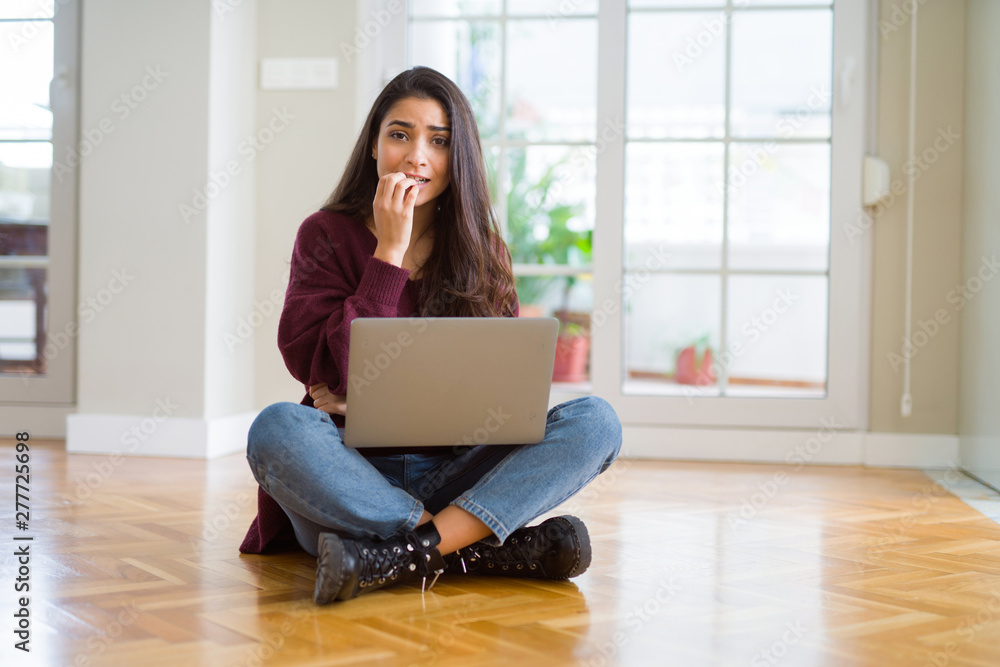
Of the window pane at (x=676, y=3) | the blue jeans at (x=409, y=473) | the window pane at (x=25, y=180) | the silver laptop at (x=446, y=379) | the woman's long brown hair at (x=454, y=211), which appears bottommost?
the blue jeans at (x=409, y=473)

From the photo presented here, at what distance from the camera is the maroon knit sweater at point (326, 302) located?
1596 mm

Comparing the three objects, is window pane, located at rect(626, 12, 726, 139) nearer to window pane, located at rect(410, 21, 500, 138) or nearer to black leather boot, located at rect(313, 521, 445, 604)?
window pane, located at rect(410, 21, 500, 138)

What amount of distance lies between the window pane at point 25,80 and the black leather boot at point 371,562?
2799mm

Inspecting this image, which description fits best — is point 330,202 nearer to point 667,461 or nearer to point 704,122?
point 667,461

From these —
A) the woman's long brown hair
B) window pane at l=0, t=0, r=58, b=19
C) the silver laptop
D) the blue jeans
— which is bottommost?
the blue jeans

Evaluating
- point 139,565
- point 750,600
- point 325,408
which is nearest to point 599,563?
point 750,600

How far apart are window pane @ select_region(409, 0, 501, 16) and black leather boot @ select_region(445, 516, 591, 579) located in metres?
2.48

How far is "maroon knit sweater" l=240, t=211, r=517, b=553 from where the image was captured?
160 centimetres

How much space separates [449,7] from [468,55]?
2.34 ft

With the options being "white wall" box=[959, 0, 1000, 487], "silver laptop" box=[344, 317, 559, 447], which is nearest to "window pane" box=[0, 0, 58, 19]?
"silver laptop" box=[344, 317, 559, 447]

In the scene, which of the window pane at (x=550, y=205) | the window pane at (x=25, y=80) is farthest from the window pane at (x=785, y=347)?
the window pane at (x=25, y=80)

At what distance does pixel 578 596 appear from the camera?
5.03 feet

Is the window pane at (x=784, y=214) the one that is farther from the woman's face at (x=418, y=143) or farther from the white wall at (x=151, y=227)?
the woman's face at (x=418, y=143)

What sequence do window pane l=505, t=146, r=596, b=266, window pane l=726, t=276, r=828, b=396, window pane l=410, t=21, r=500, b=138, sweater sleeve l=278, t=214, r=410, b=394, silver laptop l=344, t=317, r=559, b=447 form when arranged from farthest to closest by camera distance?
Answer: window pane l=505, t=146, r=596, b=266 → window pane l=726, t=276, r=828, b=396 → window pane l=410, t=21, r=500, b=138 → sweater sleeve l=278, t=214, r=410, b=394 → silver laptop l=344, t=317, r=559, b=447
